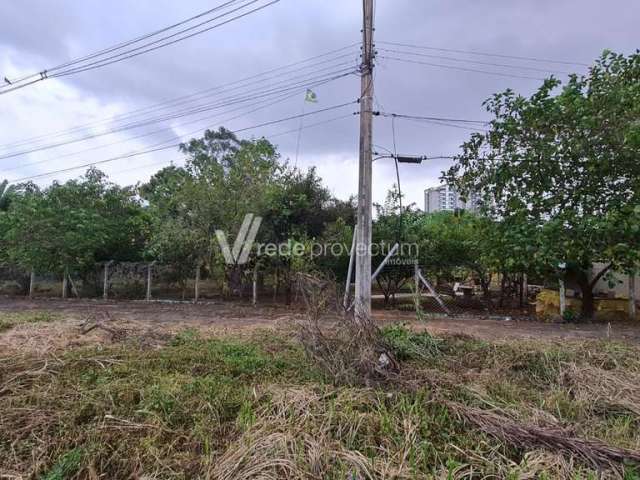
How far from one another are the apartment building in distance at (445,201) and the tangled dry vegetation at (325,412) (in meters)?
5.16

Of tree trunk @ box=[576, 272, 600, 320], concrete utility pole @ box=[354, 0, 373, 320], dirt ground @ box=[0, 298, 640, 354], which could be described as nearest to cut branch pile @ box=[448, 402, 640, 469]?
dirt ground @ box=[0, 298, 640, 354]

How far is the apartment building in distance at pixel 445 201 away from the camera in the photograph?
8.98m

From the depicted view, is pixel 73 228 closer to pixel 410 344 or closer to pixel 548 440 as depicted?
pixel 410 344

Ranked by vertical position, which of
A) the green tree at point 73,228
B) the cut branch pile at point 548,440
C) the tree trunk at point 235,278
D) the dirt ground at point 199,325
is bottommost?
the dirt ground at point 199,325

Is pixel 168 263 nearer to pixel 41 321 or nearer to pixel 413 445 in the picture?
pixel 41 321

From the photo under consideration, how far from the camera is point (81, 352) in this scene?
4.32 metres

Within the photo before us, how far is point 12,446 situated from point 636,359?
5820mm

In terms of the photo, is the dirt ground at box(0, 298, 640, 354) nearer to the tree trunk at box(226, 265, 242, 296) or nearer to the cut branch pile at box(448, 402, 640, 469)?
the tree trunk at box(226, 265, 242, 296)

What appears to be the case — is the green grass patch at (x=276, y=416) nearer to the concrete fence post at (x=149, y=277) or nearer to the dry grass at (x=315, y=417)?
the dry grass at (x=315, y=417)

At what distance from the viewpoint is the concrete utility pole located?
6.47 metres

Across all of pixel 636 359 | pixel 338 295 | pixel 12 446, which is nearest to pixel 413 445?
pixel 338 295

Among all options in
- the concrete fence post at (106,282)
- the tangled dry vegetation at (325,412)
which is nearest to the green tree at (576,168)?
the tangled dry vegetation at (325,412)

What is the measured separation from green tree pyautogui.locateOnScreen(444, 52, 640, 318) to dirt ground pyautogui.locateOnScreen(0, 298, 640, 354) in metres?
1.35

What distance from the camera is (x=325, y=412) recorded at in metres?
2.80
